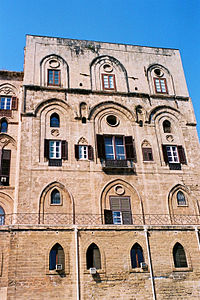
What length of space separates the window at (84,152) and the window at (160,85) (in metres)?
9.00

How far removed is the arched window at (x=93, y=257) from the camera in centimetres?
1961

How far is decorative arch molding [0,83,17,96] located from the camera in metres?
28.3

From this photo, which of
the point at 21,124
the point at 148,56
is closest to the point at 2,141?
the point at 21,124

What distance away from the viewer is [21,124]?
24766 millimetres

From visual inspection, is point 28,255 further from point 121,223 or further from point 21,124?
point 21,124

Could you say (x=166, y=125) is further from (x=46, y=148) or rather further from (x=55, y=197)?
(x=55, y=197)

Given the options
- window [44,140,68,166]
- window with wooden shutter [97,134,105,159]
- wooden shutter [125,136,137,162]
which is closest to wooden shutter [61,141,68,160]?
window [44,140,68,166]

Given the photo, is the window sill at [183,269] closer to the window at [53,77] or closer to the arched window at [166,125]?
the arched window at [166,125]

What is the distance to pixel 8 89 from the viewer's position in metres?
28.5

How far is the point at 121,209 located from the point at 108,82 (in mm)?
11536

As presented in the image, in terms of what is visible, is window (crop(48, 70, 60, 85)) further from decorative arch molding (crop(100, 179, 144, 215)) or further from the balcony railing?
the balcony railing

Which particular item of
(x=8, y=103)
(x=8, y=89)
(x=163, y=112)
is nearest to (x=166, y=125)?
(x=163, y=112)

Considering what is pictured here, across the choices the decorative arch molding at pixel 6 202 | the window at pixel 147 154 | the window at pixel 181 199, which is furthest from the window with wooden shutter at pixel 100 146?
the decorative arch molding at pixel 6 202

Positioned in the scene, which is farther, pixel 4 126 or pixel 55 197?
pixel 4 126
